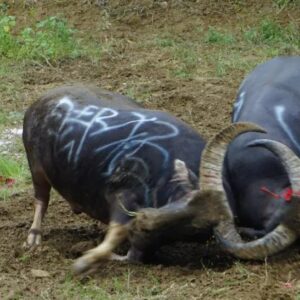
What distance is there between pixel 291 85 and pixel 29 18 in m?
7.10

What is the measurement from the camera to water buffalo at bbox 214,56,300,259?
562cm

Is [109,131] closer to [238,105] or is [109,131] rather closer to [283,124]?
[283,124]

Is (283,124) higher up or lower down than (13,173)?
higher up

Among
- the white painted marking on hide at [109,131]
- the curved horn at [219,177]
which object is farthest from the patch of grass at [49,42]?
the curved horn at [219,177]

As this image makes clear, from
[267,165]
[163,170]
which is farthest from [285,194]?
[163,170]

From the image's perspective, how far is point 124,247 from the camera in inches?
252

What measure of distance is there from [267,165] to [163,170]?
26.4 inches

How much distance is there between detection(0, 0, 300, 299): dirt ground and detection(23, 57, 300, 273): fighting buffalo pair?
143mm

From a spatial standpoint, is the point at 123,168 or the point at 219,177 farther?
the point at 123,168

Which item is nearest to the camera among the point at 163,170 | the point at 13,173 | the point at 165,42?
the point at 163,170

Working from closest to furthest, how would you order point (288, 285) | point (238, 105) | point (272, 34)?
1. point (288, 285)
2. point (238, 105)
3. point (272, 34)

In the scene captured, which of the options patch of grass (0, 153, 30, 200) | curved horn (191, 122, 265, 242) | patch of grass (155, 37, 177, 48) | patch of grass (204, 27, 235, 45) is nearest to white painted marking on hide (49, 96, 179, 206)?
curved horn (191, 122, 265, 242)

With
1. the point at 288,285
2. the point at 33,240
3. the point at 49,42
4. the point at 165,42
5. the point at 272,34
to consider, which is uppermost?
the point at 288,285

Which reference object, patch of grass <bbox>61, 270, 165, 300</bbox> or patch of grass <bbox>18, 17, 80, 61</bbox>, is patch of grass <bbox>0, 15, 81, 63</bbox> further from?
patch of grass <bbox>61, 270, 165, 300</bbox>
